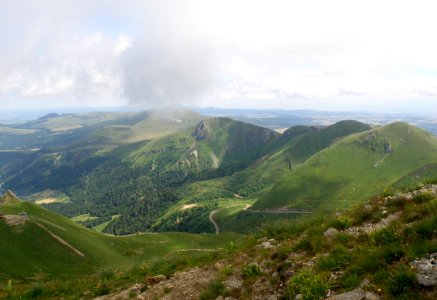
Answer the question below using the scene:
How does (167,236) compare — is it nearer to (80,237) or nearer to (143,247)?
(143,247)

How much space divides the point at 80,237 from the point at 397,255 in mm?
104034

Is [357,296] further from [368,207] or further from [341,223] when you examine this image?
[368,207]

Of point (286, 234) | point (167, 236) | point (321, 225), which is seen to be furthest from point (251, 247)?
point (167, 236)

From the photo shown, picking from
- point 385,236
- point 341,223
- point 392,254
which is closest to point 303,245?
point 341,223

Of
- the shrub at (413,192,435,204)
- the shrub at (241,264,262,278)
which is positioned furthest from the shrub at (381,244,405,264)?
the shrub at (241,264,262,278)

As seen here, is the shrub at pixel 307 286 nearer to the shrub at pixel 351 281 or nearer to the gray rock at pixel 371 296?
the shrub at pixel 351 281

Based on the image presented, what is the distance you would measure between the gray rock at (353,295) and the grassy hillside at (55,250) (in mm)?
57707

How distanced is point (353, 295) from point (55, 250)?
91.2 m

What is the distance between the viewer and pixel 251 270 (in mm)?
19375

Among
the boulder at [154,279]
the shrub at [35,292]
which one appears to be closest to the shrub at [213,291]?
the boulder at [154,279]

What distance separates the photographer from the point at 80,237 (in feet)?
339

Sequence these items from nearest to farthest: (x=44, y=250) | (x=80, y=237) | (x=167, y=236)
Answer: (x=44, y=250) < (x=80, y=237) < (x=167, y=236)

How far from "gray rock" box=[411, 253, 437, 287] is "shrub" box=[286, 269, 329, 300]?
3.58 metres

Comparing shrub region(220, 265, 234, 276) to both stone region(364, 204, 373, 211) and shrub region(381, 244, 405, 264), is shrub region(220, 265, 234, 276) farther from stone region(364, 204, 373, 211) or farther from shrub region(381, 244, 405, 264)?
stone region(364, 204, 373, 211)
